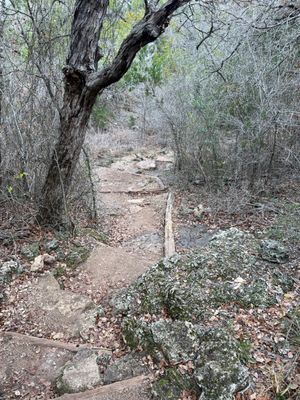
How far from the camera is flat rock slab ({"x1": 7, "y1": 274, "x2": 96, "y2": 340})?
3170mm

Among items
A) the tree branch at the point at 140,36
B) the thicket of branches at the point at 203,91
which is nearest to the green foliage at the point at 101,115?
the thicket of branches at the point at 203,91

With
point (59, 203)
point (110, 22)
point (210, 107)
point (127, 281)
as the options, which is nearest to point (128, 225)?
point (59, 203)

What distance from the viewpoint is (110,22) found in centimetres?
546

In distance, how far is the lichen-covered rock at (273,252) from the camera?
3688 mm

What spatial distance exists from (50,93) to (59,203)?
1524mm

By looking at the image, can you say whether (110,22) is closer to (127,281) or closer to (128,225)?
(128,225)

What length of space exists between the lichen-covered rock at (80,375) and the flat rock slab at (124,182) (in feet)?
20.4

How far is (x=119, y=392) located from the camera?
94.1 inches

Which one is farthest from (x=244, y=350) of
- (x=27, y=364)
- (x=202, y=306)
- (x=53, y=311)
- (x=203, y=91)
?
(x=203, y=91)

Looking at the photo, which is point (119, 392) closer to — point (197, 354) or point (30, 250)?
point (197, 354)

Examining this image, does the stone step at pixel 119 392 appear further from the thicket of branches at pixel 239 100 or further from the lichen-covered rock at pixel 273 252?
the thicket of branches at pixel 239 100

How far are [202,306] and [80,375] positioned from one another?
1189mm

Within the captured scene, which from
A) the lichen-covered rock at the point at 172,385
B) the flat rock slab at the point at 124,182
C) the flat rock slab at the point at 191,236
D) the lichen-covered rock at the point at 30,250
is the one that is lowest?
the flat rock slab at the point at 191,236

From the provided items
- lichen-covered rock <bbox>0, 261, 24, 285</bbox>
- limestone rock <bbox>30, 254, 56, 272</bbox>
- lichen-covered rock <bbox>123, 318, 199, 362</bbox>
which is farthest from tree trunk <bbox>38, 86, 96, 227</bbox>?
lichen-covered rock <bbox>123, 318, 199, 362</bbox>
